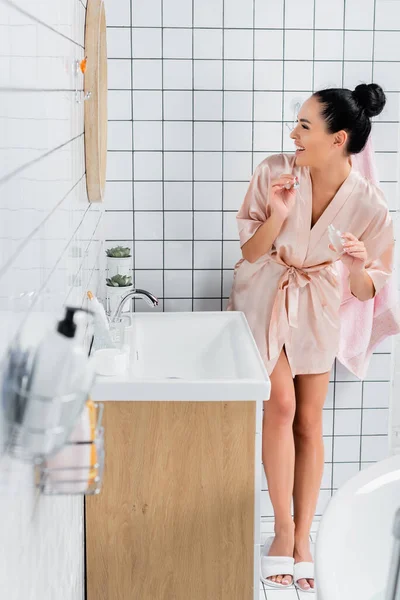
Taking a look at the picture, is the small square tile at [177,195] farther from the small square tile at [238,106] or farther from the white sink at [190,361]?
the white sink at [190,361]

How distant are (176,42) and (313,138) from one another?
2.07ft

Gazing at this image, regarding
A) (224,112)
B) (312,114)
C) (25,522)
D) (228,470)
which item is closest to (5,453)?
(25,522)

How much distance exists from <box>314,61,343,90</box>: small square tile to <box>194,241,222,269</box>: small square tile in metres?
0.68

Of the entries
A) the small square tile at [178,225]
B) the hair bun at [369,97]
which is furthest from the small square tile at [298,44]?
the small square tile at [178,225]

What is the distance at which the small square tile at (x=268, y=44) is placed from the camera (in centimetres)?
311

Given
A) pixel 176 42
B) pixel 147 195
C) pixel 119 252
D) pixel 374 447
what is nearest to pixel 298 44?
pixel 176 42

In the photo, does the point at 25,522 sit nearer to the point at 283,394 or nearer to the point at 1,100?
the point at 1,100

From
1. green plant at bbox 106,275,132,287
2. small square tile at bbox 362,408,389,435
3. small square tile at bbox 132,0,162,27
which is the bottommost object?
small square tile at bbox 362,408,389,435

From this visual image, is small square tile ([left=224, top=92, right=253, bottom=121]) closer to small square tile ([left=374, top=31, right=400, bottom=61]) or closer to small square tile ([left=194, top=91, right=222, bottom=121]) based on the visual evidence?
small square tile ([left=194, top=91, right=222, bottom=121])

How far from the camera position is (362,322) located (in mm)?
3227

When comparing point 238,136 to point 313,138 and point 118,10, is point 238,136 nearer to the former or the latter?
point 313,138

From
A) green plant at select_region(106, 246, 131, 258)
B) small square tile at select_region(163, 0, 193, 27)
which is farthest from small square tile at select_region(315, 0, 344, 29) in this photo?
green plant at select_region(106, 246, 131, 258)

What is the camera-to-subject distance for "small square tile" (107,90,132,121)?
3.12m

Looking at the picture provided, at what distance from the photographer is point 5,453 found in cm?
110
